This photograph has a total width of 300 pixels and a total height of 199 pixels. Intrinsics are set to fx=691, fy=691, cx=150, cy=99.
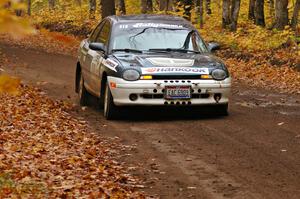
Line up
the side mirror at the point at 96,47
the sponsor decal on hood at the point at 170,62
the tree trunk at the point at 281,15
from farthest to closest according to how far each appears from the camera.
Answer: the tree trunk at the point at 281,15 → the side mirror at the point at 96,47 → the sponsor decal on hood at the point at 170,62

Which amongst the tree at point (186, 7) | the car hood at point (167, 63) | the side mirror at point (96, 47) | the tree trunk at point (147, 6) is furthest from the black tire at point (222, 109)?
the tree trunk at point (147, 6)

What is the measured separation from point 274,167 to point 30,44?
92.9 feet

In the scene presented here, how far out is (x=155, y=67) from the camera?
11.1 meters

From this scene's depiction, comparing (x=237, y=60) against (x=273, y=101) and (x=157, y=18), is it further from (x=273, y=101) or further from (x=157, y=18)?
(x=157, y=18)

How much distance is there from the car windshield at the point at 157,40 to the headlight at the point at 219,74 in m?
1.01

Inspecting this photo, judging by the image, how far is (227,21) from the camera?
33406mm

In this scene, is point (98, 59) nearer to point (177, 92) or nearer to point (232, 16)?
point (177, 92)

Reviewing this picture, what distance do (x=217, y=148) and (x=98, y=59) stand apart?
427 cm

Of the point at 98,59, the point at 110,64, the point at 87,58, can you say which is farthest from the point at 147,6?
the point at 110,64

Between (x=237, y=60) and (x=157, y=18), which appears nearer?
(x=157, y=18)

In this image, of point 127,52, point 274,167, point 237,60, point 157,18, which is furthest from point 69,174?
point 237,60

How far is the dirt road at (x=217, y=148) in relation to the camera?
6.71 meters

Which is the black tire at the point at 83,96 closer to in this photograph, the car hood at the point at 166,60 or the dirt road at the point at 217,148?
the dirt road at the point at 217,148

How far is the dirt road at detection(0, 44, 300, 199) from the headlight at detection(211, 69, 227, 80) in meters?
0.69
